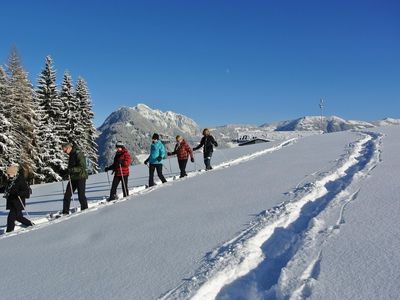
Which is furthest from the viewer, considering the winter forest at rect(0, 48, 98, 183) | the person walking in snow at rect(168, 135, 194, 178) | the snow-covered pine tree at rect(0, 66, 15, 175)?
the winter forest at rect(0, 48, 98, 183)

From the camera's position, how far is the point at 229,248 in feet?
17.6

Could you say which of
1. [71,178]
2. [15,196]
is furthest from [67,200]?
[15,196]

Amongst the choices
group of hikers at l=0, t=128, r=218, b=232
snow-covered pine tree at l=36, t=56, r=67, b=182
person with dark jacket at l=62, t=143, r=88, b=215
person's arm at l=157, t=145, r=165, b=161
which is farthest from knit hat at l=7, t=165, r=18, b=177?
snow-covered pine tree at l=36, t=56, r=67, b=182

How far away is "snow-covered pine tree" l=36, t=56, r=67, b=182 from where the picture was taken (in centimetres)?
3414

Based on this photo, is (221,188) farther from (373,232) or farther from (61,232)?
(373,232)

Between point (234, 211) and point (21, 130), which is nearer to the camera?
point (234, 211)

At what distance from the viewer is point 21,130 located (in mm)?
32281

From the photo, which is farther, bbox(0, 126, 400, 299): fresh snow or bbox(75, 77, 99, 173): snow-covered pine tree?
bbox(75, 77, 99, 173): snow-covered pine tree

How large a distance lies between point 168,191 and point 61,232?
408cm

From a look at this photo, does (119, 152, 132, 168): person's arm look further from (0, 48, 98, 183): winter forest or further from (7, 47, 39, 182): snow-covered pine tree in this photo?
(7, 47, 39, 182): snow-covered pine tree

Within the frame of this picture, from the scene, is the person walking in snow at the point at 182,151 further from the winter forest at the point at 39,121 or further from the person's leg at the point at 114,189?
the winter forest at the point at 39,121

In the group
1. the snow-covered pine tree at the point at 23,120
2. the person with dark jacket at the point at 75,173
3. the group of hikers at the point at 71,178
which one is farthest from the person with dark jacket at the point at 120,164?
the snow-covered pine tree at the point at 23,120

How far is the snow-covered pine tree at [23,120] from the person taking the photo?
30.7 metres

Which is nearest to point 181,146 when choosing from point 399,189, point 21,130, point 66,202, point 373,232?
point 66,202
